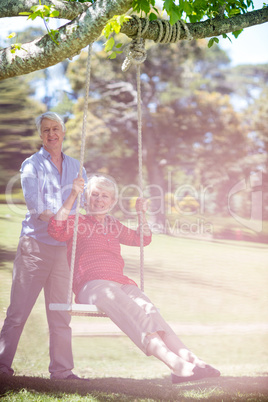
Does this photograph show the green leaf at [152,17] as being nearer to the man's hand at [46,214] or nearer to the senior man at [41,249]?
the senior man at [41,249]

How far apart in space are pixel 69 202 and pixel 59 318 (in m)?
0.89

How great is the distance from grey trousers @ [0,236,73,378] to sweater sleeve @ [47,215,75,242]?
308 millimetres

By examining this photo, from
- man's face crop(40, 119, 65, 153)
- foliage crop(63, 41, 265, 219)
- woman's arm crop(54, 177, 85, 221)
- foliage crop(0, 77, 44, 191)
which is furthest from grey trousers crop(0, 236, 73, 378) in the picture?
foliage crop(63, 41, 265, 219)

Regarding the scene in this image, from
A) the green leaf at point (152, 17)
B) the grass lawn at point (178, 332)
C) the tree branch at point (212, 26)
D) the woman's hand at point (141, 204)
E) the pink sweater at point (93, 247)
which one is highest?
the green leaf at point (152, 17)

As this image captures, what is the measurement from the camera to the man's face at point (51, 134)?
9.20 ft

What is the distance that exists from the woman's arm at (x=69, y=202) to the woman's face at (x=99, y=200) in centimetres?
22

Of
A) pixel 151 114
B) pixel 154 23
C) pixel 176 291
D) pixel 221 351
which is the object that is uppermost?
pixel 151 114

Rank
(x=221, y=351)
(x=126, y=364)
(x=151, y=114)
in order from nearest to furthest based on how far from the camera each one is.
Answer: (x=126, y=364) → (x=221, y=351) → (x=151, y=114)

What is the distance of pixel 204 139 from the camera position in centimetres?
901

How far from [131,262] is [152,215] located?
163cm

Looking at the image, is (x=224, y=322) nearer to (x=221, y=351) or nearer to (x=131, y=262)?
(x=221, y=351)

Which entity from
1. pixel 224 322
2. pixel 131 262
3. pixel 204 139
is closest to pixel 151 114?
pixel 204 139

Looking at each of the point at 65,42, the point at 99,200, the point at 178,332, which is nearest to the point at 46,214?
the point at 99,200

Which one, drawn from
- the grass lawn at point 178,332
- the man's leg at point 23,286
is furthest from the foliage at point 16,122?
the man's leg at point 23,286
